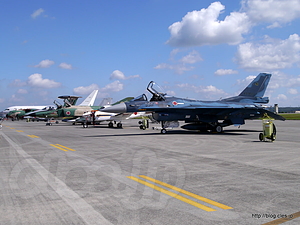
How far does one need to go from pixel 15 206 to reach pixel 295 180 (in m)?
5.99

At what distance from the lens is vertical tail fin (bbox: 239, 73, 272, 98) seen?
26656 mm

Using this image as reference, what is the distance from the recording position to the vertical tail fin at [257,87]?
26.7 m

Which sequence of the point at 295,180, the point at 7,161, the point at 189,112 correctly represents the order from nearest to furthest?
the point at 295,180 → the point at 7,161 → the point at 189,112

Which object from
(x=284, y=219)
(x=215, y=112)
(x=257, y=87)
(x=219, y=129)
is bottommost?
(x=284, y=219)

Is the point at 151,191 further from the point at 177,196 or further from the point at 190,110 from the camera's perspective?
the point at 190,110

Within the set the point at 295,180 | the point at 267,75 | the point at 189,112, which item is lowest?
the point at 295,180

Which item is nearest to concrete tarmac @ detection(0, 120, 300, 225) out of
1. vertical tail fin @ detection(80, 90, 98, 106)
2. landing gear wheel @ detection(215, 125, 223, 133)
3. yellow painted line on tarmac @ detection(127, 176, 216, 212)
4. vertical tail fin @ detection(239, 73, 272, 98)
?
yellow painted line on tarmac @ detection(127, 176, 216, 212)

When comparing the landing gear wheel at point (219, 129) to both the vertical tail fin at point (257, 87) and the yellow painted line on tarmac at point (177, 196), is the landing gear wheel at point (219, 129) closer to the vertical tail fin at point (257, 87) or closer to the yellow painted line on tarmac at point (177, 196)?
the vertical tail fin at point (257, 87)

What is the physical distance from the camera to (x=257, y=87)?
26688 millimetres

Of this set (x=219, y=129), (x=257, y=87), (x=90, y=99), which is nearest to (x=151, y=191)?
(x=219, y=129)

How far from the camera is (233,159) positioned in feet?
33.4

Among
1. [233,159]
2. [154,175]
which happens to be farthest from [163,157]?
[154,175]

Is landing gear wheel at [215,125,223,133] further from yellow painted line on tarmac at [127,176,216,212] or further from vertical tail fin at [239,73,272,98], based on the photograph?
yellow painted line on tarmac at [127,176,216,212]

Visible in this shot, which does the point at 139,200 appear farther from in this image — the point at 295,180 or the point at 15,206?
the point at 295,180
